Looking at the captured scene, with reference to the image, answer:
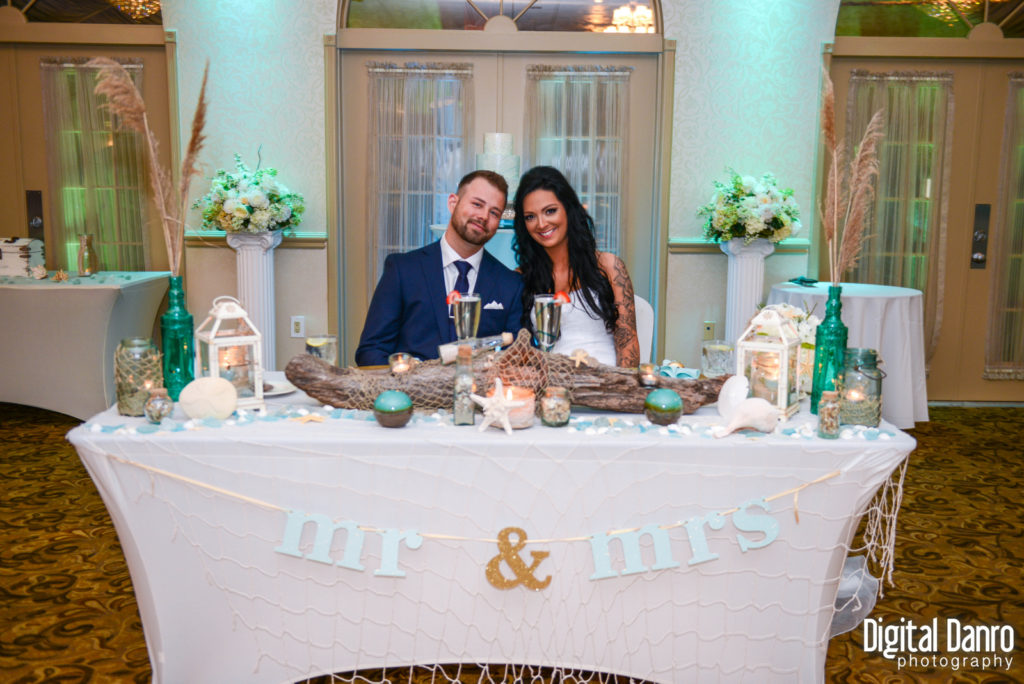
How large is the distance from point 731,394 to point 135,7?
5042 mm

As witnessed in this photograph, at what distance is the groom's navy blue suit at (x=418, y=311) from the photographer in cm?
312

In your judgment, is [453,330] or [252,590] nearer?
[252,590]

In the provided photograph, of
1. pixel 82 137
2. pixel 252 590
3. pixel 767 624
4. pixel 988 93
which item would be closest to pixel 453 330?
pixel 252 590

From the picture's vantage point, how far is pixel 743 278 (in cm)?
502

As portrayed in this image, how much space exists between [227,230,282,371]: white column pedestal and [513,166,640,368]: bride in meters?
A: 2.30

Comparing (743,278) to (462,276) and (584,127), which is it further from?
(462,276)

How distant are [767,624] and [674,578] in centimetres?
25

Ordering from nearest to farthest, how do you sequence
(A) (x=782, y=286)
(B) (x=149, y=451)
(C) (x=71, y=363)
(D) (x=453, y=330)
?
1. (B) (x=149, y=451)
2. (D) (x=453, y=330)
3. (C) (x=71, y=363)
4. (A) (x=782, y=286)

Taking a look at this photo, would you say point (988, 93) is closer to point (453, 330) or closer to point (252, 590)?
point (453, 330)

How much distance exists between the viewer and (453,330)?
313cm

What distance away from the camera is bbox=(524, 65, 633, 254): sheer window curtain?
5.34 metres

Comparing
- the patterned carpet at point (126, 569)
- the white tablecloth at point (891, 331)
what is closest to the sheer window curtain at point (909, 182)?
the white tablecloth at point (891, 331)

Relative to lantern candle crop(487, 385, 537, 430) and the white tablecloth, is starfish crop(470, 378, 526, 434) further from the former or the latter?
the white tablecloth

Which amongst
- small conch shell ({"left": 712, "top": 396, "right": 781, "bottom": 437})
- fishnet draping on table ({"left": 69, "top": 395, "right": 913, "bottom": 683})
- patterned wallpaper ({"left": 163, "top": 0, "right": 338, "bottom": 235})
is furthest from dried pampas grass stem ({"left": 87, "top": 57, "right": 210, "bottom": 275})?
patterned wallpaper ({"left": 163, "top": 0, "right": 338, "bottom": 235})
